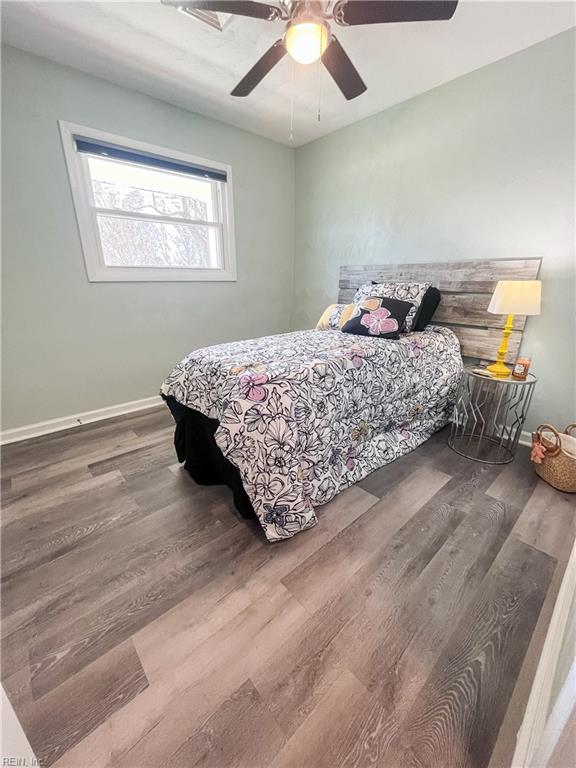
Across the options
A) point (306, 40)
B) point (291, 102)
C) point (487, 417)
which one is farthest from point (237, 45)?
point (487, 417)

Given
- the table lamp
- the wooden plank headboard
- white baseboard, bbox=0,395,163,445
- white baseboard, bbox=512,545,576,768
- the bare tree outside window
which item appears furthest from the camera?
the bare tree outside window

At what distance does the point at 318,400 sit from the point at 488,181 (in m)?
2.12

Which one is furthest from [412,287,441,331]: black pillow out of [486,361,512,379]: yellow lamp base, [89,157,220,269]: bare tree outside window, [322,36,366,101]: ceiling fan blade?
[89,157,220,269]: bare tree outside window

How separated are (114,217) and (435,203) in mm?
2620

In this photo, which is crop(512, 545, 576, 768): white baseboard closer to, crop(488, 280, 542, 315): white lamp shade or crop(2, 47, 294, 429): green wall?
crop(488, 280, 542, 315): white lamp shade

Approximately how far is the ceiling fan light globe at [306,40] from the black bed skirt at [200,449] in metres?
1.74

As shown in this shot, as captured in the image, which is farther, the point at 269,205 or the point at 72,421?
the point at 269,205

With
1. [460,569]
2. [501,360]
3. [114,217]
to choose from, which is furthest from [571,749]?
[114,217]

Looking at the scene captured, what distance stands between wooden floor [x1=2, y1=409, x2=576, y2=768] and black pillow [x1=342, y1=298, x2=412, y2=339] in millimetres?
1036

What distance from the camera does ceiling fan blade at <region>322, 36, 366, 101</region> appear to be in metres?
1.40

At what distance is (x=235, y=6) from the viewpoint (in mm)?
1210

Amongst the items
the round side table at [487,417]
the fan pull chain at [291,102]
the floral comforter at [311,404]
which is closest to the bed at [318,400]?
the floral comforter at [311,404]

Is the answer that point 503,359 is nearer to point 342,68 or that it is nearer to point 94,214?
point 342,68

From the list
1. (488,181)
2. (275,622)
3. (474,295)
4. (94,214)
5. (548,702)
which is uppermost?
(488,181)
